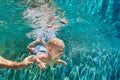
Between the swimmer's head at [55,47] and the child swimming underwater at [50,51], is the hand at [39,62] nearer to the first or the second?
the child swimming underwater at [50,51]

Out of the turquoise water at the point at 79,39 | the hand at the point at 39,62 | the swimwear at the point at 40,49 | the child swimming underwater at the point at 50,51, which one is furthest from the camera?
the turquoise water at the point at 79,39

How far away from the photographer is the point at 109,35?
1342 cm

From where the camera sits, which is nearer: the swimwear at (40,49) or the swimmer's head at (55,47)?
the swimmer's head at (55,47)

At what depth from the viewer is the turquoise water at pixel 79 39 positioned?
33.8 feet

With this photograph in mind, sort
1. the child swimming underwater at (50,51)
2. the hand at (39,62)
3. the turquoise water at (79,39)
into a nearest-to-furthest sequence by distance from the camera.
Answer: the hand at (39,62) → the child swimming underwater at (50,51) → the turquoise water at (79,39)

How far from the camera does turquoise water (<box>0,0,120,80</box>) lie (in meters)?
10.3

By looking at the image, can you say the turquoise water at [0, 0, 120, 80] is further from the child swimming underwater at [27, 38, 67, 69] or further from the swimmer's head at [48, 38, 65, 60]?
the swimmer's head at [48, 38, 65, 60]

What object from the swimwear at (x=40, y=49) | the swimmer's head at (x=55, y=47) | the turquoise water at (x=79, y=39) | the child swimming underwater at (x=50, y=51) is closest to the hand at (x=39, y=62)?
the child swimming underwater at (x=50, y=51)

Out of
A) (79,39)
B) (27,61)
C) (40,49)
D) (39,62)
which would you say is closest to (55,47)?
(39,62)

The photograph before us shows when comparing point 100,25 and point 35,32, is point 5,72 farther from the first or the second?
point 100,25

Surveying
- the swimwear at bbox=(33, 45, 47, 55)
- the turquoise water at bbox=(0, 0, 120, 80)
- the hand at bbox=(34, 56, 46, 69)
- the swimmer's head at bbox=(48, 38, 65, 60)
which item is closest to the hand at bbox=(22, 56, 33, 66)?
the hand at bbox=(34, 56, 46, 69)

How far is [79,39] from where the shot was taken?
14828 millimetres

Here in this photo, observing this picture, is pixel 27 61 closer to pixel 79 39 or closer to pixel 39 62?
pixel 39 62

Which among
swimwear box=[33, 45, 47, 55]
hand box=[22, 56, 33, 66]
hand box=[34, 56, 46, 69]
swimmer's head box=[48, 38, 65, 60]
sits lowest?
swimwear box=[33, 45, 47, 55]
